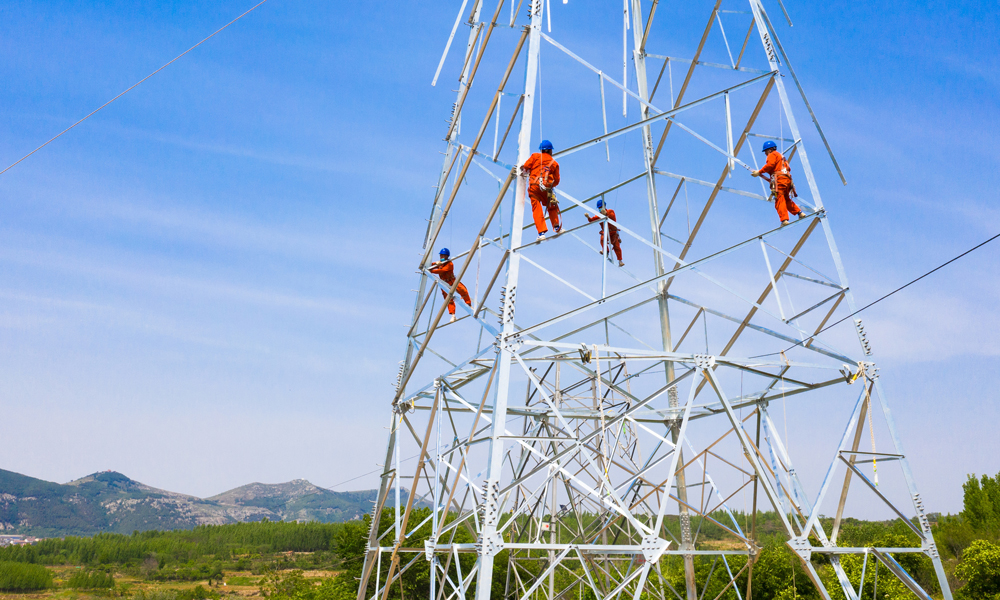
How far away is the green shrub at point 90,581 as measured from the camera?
12160cm

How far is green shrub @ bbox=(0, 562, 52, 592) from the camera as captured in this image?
120688 mm

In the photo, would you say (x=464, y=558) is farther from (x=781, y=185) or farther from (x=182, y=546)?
(x=182, y=546)

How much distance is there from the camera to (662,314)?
56.9 feet

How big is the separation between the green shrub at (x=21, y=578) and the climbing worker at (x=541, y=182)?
145225mm

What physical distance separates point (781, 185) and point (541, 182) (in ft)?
17.1

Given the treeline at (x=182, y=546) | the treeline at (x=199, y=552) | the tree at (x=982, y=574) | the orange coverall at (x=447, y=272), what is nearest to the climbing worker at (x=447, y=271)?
the orange coverall at (x=447, y=272)

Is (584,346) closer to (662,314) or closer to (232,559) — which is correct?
(662,314)

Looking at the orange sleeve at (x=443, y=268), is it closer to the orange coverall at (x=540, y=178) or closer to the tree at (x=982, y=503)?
the orange coverall at (x=540, y=178)

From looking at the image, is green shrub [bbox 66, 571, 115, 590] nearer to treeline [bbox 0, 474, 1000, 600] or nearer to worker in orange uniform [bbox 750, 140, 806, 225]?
treeline [bbox 0, 474, 1000, 600]

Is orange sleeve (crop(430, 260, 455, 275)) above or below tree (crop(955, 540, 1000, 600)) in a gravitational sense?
above

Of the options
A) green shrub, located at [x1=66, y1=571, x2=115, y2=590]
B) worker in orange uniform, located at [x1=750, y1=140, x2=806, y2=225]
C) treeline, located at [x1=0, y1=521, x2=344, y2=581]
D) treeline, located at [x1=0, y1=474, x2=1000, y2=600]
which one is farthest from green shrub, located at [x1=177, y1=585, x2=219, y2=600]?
worker in orange uniform, located at [x1=750, y1=140, x2=806, y2=225]

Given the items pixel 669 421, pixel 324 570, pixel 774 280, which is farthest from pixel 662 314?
pixel 324 570

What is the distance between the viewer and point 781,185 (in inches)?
557

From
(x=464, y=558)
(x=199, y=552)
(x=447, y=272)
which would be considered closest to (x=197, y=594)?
(x=199, y=552)
